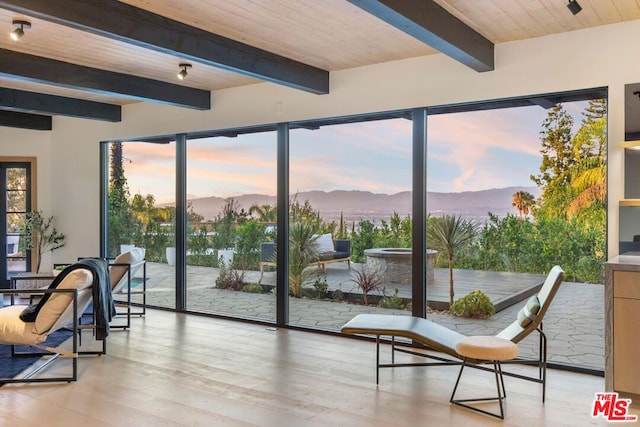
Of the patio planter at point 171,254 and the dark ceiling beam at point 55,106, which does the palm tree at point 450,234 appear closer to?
the patio planter at point 171,254

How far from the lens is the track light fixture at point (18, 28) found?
4.05 meters

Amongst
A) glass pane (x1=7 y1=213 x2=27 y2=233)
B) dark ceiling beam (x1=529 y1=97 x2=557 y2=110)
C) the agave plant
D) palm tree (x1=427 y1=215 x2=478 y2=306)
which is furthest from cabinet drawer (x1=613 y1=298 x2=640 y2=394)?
glass pane (x1=7 y1=213 x2=27 y2=233)

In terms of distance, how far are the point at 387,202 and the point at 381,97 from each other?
1.08 meters

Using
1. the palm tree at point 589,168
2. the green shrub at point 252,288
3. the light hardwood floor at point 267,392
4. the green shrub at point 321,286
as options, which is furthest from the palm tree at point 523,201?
the green shrub at point 252,288

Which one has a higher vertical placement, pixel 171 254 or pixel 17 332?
pixel 171 254

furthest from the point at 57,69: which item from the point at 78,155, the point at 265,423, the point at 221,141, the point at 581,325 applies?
the point at 581,325

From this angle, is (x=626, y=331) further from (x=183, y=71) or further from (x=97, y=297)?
(x=183, y=71)

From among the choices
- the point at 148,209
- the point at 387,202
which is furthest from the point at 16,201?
the point at 387,202

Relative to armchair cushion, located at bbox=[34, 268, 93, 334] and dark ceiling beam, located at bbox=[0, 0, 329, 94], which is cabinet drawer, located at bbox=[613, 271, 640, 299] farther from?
armchair cushion, located at bbox=[34, 268, 93, 334]

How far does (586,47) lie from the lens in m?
4.30

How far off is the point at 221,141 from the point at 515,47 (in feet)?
12.2

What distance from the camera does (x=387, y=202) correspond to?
17.9ft

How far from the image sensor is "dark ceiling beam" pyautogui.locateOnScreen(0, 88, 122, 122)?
255 inches

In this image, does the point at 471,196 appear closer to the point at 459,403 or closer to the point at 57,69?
the point at 459,403
